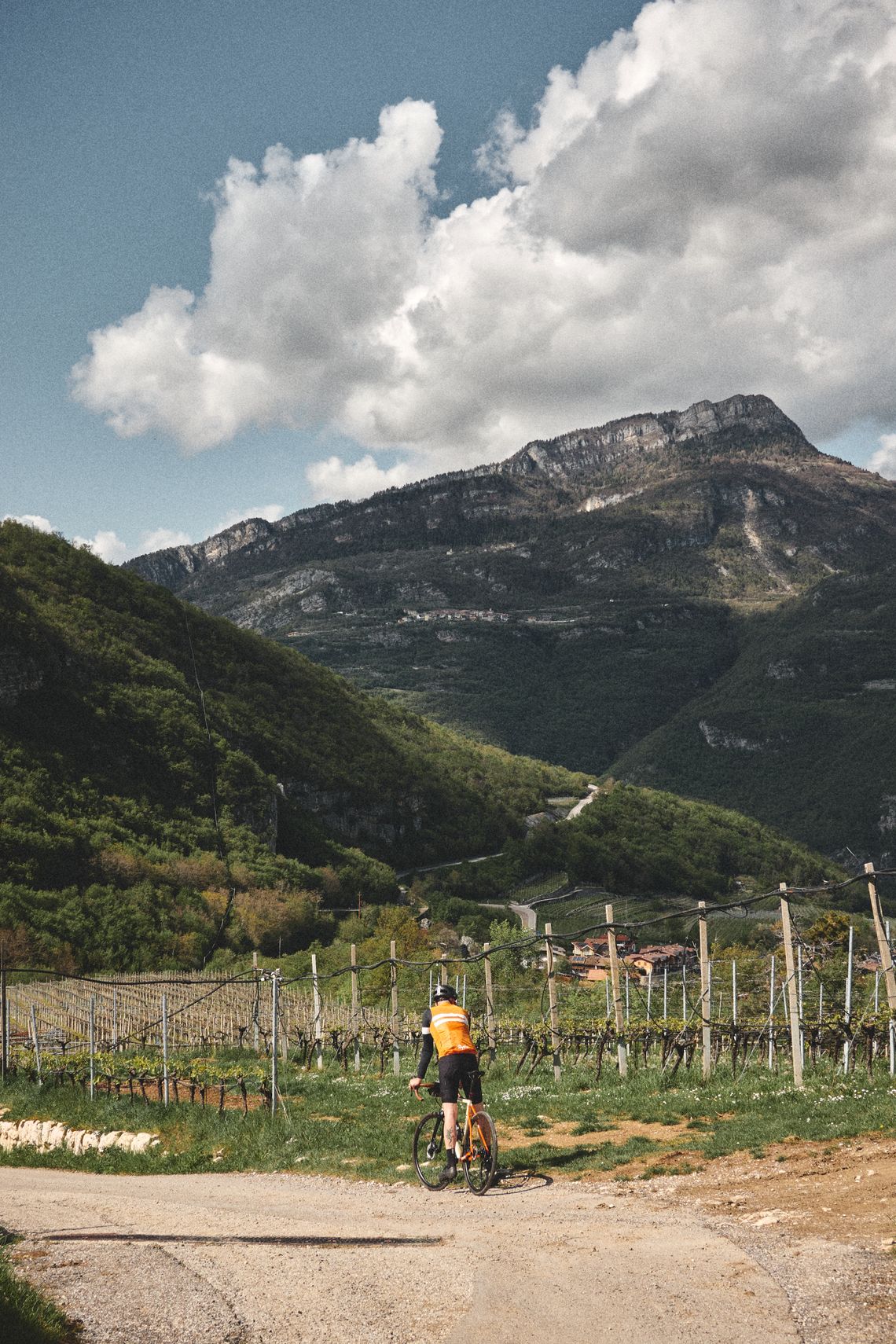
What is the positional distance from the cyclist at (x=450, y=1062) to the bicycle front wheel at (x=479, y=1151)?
13cm

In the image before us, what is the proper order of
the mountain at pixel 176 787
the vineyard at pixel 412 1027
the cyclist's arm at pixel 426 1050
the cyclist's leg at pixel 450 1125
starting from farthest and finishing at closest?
the mountain at pixel 176 787 → the vineyard at pixel 412 1027 → the cyclist's arm at pixel 426 1050 → the cyclist's leg at pixel 450 1125

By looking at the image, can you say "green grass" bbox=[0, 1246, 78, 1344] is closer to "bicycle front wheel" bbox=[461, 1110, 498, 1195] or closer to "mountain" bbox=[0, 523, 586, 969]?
"bicycle front wheel" bbox=[461, 1110, 498, 1195]

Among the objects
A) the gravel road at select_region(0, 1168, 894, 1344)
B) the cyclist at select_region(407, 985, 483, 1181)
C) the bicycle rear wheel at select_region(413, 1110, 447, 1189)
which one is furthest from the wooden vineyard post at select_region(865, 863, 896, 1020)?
the bicycle rear wheel at select_region(413, 1110, 447, 1189)

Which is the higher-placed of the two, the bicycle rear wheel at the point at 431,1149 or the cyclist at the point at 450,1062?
the cyclist at the point at 450,1062

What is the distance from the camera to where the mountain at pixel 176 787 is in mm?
75188

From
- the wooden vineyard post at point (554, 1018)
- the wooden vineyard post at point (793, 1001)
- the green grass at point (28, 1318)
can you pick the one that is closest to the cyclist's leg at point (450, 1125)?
the green grass at point (28, 1318)

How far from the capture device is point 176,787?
3979 inches

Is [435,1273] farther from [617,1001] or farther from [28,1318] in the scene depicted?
[617,1001]

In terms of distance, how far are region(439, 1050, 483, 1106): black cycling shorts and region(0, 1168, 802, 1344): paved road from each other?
3.28 ft

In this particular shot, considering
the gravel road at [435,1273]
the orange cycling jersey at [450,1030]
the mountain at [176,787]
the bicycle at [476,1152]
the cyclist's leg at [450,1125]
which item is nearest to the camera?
the gravel road at [435,1273]

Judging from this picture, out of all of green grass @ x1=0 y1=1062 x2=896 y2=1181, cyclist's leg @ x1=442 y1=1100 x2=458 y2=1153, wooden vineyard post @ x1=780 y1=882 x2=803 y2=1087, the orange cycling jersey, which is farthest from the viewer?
wooden vineyard post @ x1=780 y1=882 x2=803 y2=1087

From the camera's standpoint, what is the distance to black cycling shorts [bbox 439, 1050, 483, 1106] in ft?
35.7

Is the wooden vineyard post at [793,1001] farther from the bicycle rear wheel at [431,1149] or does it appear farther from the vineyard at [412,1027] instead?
the bicycle rear wheel at [431,1149]

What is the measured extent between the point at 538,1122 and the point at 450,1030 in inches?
203
